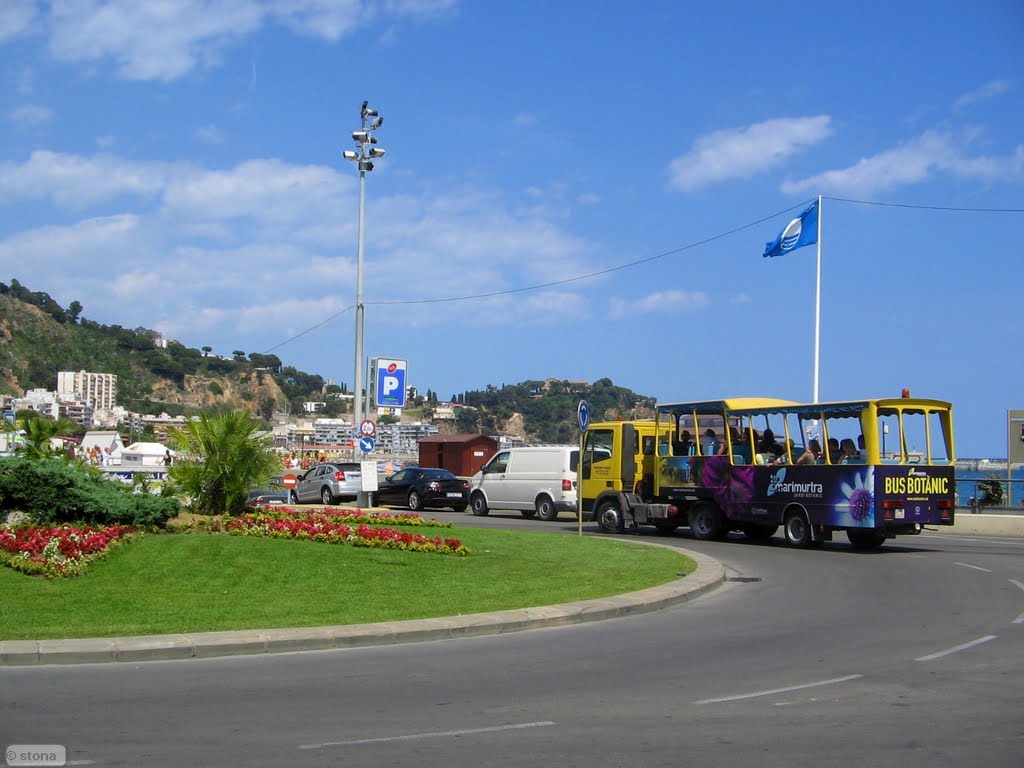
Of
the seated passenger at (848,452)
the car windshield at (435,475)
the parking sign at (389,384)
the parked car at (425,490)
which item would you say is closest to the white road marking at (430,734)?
the seated passenger at (848,452)

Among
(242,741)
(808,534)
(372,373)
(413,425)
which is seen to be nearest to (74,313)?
(413,425)

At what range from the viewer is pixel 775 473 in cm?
2156

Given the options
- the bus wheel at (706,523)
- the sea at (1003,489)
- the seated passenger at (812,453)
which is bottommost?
the bus wheel at (706,523)

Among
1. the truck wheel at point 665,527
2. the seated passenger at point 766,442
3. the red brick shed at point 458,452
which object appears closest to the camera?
the seated passenger at point 766,442

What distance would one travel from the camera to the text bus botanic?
19984 millimetres

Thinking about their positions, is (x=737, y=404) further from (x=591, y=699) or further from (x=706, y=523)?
(x=591, y=699)

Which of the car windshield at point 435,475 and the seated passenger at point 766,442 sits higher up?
the seated passenger at point 766,442

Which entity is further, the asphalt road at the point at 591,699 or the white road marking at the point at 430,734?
the white road marking at the point at 430,734

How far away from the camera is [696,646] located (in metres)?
10.4

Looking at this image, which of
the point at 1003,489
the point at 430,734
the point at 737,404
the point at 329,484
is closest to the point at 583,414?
the point at 737,404

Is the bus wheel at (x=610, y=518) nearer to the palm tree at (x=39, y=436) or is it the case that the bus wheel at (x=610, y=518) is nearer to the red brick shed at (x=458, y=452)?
the palm tree at (x=39, y=436)

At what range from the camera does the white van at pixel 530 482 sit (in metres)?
30.5

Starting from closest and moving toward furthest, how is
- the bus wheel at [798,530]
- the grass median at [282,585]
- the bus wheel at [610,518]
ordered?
1. the grass median at [282,585]
2. the bus wheel at [798,530]
3. the bus wheel at [610,518]

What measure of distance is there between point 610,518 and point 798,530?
535cm
